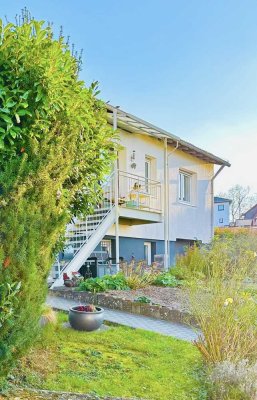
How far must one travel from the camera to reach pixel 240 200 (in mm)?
48031

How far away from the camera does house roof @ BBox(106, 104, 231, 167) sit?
1187 cm

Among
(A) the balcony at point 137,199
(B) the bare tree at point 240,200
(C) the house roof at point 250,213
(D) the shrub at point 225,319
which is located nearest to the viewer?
(D) the shrub at point 225,319

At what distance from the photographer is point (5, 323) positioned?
2938mm

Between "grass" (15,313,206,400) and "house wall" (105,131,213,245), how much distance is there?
769cm

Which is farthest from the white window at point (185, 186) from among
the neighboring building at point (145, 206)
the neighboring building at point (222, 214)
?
the neighboring building at point (222, 214)

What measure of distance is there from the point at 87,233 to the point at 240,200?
4031 centimetres

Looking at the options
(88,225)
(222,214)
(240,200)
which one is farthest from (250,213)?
(88,225)

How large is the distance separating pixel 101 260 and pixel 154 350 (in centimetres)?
678

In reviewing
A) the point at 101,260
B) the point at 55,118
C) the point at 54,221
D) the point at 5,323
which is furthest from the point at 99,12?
the point at 5,323

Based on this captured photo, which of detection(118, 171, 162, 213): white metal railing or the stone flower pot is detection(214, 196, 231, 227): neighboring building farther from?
the stone flower pot

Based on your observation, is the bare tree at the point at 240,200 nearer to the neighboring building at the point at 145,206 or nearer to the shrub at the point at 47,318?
the neighboring building at the point at 145,206

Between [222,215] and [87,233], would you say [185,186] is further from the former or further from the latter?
[222,215]

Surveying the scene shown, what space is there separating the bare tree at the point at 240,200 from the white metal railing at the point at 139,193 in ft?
115

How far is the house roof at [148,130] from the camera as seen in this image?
11.9 metres
